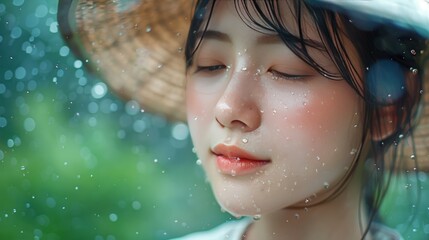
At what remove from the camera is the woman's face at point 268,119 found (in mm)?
516

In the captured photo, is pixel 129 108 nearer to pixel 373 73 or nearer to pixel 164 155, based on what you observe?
pixel 164 155

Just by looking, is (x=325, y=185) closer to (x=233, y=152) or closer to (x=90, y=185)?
(x=233, y=152)

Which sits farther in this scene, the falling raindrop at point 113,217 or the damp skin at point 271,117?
the falling raindrop at point 113,217

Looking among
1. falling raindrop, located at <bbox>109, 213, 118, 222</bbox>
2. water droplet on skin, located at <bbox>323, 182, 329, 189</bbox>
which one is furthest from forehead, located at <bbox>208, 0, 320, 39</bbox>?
falling raindrop, located at <bbox>109, 213, 118, 222</bbox>

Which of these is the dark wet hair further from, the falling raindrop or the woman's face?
the falling raindrop

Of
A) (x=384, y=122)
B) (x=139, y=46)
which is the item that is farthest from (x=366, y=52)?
(x=139, y=46)

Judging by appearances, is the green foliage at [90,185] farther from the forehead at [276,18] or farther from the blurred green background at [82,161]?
the forehead at [276,18]

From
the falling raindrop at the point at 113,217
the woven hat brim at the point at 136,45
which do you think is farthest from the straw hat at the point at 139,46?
the falling raindrop at the point at 113,217

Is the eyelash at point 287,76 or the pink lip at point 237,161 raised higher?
the eyelash at point 287,76

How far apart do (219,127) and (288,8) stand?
4.0 inches

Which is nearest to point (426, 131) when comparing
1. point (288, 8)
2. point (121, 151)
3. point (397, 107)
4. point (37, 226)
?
point (397, 107)

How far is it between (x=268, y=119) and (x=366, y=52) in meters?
0.09

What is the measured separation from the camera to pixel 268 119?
52 centimetres

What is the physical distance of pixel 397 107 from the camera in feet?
1.77
